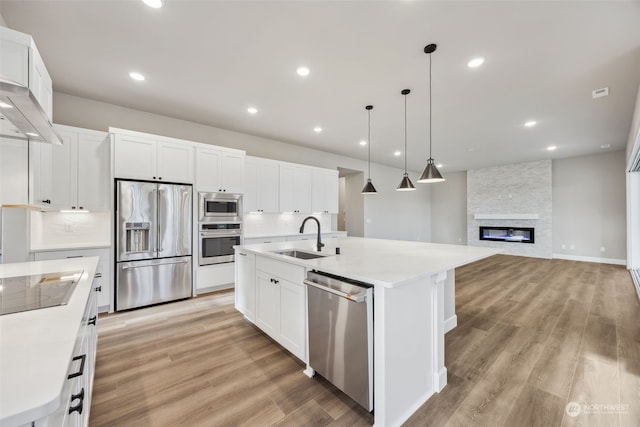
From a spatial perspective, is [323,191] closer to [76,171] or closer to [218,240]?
[218,240]

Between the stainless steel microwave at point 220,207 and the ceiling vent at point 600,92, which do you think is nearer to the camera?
the ceiling vent at point 600,92

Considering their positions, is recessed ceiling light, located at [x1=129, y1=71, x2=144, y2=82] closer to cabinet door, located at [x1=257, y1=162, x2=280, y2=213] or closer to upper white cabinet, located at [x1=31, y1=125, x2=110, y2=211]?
upper white cabinet, located at [x1=31, y1=125, x2=110, y2=211]

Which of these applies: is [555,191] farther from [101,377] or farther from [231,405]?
[101,377]

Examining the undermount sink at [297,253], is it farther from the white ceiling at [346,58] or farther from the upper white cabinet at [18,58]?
the upper white cabinet at [18,58]

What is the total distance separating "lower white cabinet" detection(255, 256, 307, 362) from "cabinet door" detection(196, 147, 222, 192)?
209 cm

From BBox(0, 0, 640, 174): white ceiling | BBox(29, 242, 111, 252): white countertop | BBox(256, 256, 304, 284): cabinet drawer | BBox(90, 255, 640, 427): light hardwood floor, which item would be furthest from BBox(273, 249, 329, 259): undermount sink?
BBox(29, 242, 111, 252): white countertop

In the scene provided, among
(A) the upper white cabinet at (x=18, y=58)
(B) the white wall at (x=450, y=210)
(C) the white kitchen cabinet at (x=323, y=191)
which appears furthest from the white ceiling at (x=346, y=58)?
(B) the white wall at (x=450, y=210)

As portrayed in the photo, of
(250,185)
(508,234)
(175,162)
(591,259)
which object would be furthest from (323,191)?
(591,259)

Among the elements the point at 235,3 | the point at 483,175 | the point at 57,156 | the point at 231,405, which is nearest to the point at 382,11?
the point at 235,3

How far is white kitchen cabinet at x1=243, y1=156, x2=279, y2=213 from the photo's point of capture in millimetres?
4785

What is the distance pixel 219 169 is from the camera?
4.27 metres

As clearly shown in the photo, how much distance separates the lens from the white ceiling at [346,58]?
2.03 meters

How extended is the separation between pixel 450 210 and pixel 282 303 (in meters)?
9.07

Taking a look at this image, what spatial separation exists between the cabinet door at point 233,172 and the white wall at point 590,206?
8587 mm
